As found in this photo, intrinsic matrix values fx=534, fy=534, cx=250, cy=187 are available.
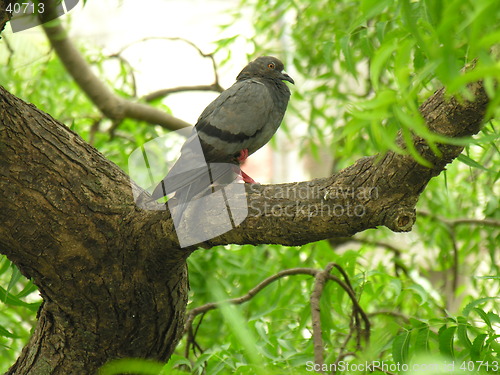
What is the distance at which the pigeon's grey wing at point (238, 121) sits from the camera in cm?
183

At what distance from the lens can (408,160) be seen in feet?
3.98

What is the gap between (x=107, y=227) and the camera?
1.54 m

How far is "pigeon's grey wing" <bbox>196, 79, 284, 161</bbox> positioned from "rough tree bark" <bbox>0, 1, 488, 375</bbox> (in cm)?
35

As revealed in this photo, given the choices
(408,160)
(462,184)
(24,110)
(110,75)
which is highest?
(110,75)

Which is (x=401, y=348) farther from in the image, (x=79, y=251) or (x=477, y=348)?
(x=79, y=251)

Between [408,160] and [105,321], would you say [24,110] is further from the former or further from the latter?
[408,160]

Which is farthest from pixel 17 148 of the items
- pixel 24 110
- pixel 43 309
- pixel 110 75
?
pixel 110 75

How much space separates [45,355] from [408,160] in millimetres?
1220

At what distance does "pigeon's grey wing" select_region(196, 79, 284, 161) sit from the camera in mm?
1828

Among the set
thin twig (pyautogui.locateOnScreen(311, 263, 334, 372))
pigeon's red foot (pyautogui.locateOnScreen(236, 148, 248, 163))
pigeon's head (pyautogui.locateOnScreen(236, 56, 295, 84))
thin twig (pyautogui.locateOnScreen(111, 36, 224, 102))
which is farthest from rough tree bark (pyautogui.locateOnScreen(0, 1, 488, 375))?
thin twig (pyautogui.locateOnScreen(111, 36, 224, 102))

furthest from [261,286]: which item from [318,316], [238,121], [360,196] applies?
[360,196]

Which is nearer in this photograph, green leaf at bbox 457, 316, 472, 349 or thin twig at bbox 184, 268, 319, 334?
green leaf at bbox 457, 316, 472, 349

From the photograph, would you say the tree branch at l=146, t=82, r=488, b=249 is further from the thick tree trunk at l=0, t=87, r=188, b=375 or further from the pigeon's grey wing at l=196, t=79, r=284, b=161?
the pigeon's grey wing at l=196, t=79, r=284, b=161

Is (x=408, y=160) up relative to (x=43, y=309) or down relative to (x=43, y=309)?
up
